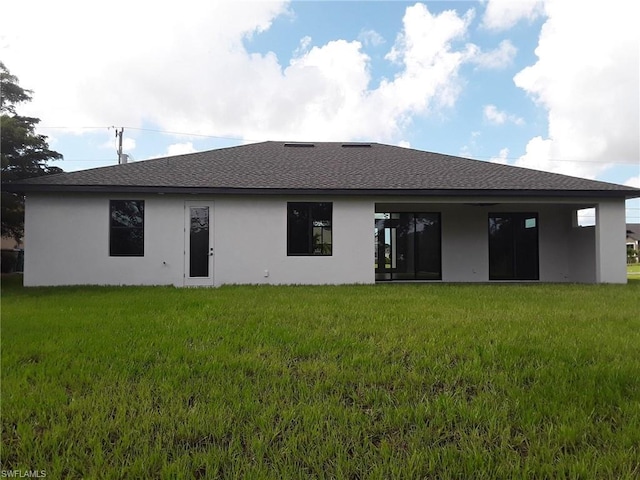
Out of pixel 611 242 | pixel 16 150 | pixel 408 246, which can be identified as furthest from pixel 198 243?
pixel 611 242

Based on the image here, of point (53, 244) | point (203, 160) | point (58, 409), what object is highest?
point (203, 160)

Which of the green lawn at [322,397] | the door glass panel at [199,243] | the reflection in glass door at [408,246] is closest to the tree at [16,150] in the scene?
the door glass panel at [199,243]

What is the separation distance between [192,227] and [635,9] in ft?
40.7

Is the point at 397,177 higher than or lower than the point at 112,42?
lower

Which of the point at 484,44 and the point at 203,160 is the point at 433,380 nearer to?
the point at 203,160

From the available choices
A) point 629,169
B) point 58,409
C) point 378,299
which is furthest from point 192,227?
point 629,169

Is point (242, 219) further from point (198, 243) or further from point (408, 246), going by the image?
point (408, 246)

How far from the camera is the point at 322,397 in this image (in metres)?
3.10

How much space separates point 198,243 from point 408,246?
703cm

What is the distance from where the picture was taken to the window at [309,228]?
11.4 metres

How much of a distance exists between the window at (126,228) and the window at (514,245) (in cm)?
1137

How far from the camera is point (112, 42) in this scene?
1044cm

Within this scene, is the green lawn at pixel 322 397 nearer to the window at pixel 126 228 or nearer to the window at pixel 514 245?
the window at pixel 126 228

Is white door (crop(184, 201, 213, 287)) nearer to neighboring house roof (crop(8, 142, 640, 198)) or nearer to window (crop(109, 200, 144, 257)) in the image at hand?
neighboring house roof (crop(8, 142, 640, 198))
